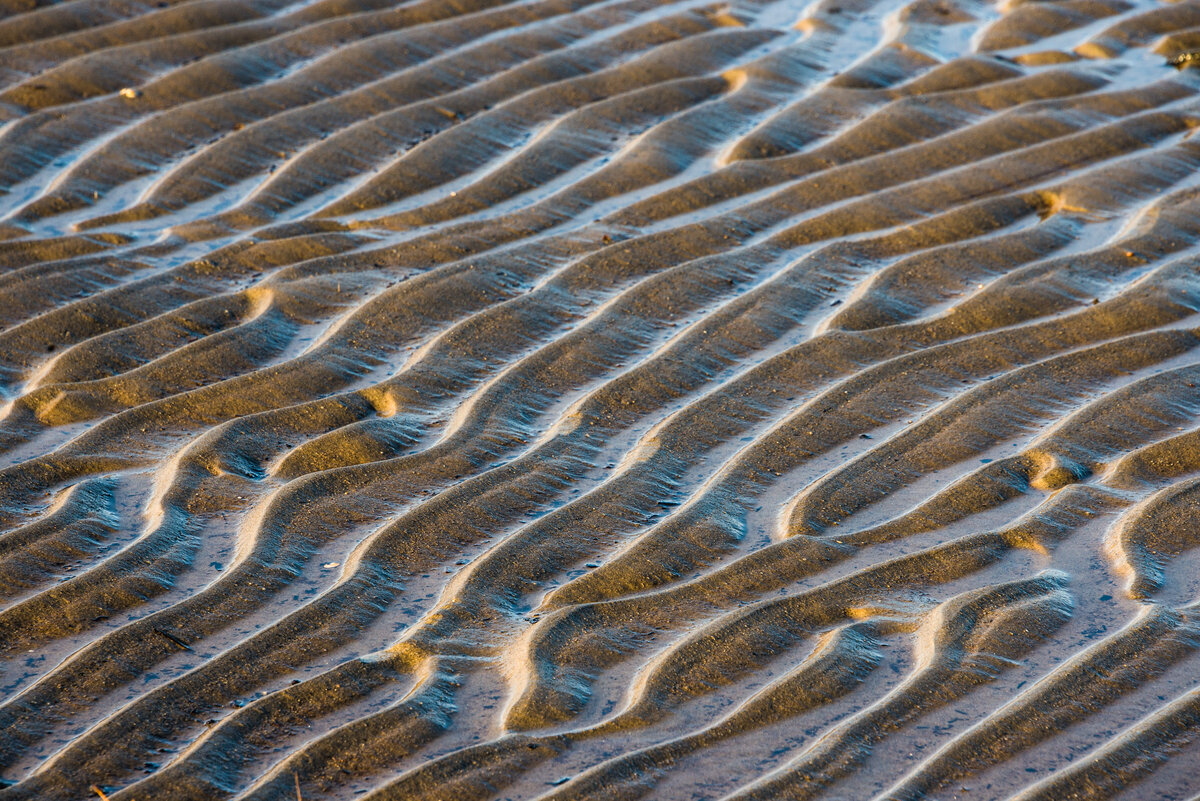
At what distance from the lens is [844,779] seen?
2604mm

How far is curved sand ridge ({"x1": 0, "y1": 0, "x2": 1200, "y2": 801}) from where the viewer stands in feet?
9.03

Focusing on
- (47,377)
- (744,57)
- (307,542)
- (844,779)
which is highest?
(744,57)

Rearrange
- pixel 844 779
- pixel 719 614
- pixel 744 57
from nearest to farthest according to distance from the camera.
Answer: pixel 844 779, pixel 719 614, pixel 744 57

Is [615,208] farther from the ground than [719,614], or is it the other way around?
[615,208]

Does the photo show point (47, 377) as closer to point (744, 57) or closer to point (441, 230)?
point (441, 230)

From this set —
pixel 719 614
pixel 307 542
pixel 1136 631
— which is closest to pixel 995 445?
pixel 1136 631

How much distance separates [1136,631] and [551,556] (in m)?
1.49

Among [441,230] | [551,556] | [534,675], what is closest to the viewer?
[534,675]

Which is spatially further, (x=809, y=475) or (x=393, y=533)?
(x=809, y=475)

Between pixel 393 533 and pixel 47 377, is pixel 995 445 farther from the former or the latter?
pixel 47 377

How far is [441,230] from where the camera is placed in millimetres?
5160

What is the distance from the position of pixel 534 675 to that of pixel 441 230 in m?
2.71

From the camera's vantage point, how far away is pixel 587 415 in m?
3.95

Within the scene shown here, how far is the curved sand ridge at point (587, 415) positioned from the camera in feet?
9.03
